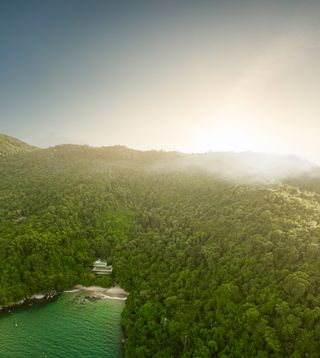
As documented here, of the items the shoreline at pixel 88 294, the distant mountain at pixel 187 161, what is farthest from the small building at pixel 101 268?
the distant mountain at pixel 187 161

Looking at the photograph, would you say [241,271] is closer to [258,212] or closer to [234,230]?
[234,230]

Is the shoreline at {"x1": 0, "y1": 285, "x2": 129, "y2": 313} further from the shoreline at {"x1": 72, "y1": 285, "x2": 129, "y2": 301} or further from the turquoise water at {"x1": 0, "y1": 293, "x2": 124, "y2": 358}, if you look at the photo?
the turquoise water at {"x1": 0, "y1": 293, "x2": 124, "y2": 358}

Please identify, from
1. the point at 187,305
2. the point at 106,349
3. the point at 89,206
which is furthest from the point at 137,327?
the point at 89,206

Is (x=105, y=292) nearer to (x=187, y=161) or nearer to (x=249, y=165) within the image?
(x=249, y=165)

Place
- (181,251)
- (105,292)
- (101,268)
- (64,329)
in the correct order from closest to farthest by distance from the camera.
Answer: (64,329), (105,292), (181,251), (101,268)

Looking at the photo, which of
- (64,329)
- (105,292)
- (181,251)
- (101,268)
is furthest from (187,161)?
(64,329)

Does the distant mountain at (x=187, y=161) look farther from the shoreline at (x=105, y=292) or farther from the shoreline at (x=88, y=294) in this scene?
the shoreline at (x=88, y=294)
